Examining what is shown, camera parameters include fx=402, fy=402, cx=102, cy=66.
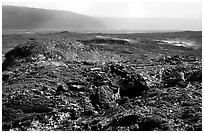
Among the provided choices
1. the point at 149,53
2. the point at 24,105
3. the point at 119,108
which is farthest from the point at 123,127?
the point at 149,53

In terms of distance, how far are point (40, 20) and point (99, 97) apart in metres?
Result: 59.2

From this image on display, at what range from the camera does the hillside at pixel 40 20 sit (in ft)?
217

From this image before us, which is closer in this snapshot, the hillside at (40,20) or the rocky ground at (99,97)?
the rocky ground at (99,97)

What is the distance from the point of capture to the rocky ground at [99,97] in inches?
433

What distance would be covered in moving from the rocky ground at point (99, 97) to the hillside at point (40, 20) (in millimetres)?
48713

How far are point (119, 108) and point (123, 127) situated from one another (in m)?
1.58

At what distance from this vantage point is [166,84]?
15.1 m

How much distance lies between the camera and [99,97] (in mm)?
13156

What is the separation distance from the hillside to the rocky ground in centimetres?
4871

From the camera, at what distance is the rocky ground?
1100cm

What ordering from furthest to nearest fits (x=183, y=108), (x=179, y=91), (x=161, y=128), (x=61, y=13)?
(x=61, y=13), (x=179, y=91), (x=183, y=108), (x=161, y=128)

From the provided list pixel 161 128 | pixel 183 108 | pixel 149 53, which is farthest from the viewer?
pixel 149 53

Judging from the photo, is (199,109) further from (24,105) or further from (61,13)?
(61,13)

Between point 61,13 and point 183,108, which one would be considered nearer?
point 183,108
